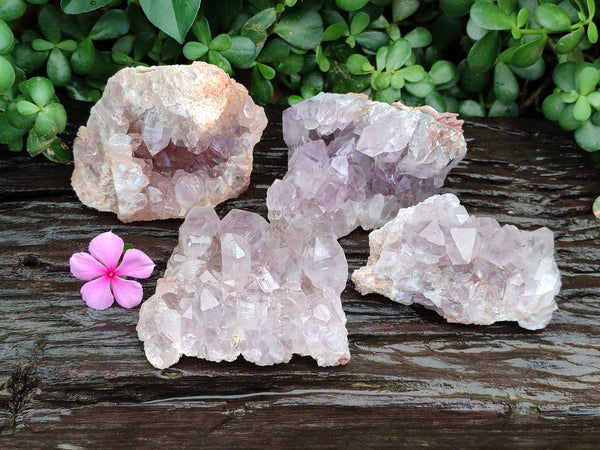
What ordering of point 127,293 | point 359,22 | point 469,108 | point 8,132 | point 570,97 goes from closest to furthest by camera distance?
point 127,293, point 8,132, point 570,97, point 359,22, point 469,108

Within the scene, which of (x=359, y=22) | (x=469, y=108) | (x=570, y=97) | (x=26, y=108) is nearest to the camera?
(x=26, y=108)

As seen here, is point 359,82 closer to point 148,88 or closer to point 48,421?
point 148,88

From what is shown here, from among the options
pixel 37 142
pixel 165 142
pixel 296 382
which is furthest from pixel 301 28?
pixel 296 382

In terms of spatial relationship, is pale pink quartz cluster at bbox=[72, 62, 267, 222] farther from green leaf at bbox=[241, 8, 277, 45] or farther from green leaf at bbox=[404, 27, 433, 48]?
green leaf at bbox=[404, 27, 433, 48]

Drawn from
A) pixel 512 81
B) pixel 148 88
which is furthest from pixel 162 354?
pixel 512 81

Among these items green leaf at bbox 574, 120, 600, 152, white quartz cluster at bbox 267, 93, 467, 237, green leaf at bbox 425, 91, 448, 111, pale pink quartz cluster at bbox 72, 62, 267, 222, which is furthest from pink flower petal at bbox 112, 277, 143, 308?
green leaf at bbox 574, 120, 600, 152

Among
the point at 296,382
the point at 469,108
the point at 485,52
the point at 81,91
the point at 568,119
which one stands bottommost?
the point at 296,382

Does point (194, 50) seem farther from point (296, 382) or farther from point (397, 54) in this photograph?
point (296, 382)

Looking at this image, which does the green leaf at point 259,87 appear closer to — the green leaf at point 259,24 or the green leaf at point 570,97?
the green leaf at point 259,24
